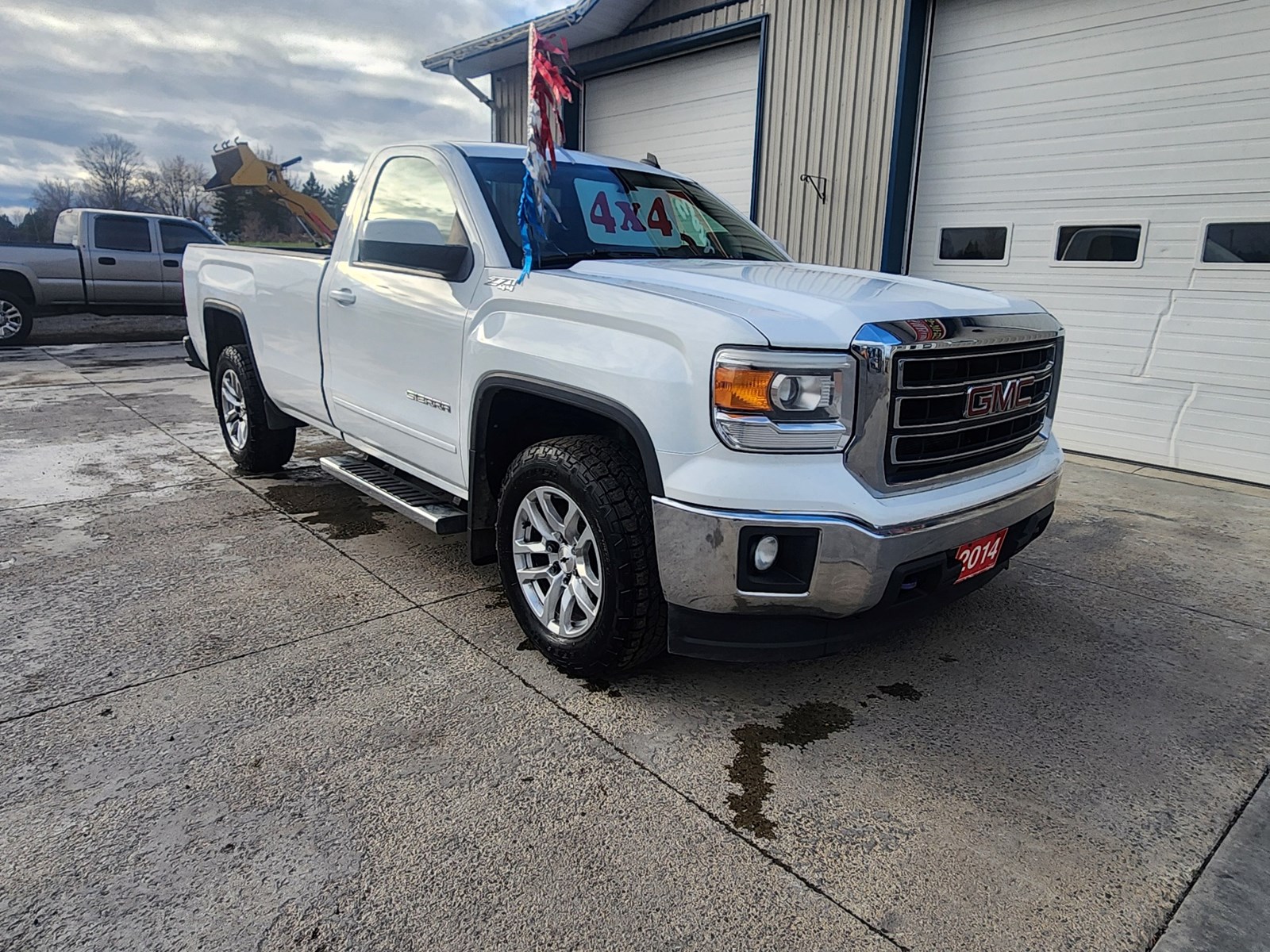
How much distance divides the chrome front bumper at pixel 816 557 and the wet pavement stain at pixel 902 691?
684mm

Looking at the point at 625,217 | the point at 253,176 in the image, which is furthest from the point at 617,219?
the point at 253,176

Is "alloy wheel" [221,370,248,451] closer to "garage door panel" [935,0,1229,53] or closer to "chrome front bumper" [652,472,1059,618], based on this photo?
"chrome front bumper" [652,472,1059,618]

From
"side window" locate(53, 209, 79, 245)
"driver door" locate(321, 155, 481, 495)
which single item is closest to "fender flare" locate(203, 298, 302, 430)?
"driver door" locate(321, 155, 481, 495)

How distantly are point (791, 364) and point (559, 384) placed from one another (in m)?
0.82

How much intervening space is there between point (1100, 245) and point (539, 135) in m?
5.52

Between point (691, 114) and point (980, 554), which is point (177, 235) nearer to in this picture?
point (691, 114)

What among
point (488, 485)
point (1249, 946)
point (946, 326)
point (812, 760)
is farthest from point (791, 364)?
point (1249, 946)

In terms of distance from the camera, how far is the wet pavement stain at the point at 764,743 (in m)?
2.33

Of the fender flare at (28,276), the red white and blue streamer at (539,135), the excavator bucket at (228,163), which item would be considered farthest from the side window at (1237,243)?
the excavator bucket at (228,163)

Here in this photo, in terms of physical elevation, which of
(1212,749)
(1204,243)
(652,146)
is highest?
(652,146)

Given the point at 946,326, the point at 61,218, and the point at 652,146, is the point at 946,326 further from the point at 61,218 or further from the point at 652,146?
the point at 61,218

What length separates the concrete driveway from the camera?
1.97 metres

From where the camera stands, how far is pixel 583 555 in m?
2.92

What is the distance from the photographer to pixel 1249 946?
193 centimetres
